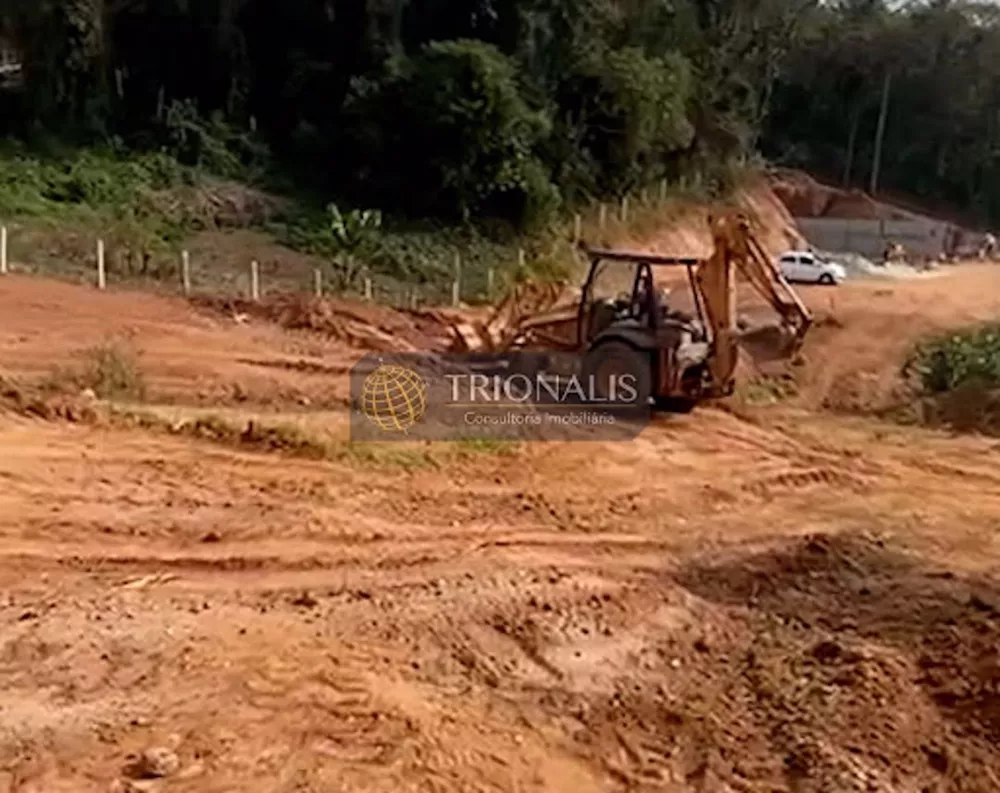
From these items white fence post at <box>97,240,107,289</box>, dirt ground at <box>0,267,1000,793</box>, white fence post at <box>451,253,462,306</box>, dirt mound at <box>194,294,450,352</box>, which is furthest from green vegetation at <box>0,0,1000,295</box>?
dirt ground at <box>0,267,1000,793</box>

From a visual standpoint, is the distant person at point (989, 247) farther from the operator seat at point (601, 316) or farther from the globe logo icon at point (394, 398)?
the globe logo icon at point (394, 398)

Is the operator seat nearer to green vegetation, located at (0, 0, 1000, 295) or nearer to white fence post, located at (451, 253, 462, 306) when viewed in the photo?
white fence post, located at (451, 253, 462, 306)

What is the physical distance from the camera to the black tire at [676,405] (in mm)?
12773

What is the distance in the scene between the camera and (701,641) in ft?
22.6

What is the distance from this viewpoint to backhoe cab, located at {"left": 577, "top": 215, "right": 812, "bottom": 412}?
12.3 m

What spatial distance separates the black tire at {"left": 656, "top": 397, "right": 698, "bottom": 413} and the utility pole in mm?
41651

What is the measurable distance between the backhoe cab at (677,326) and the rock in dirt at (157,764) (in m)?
7.87

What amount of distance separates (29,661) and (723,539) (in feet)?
16.3

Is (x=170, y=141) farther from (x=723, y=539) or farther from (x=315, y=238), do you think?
(x=723, y=539)

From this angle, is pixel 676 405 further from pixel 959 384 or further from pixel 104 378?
pixel 104 378

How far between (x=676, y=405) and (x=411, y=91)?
53.5 feet

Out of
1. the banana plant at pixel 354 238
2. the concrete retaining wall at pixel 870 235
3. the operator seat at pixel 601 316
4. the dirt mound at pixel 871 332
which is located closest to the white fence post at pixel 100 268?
the banana plant at pixel 354 238

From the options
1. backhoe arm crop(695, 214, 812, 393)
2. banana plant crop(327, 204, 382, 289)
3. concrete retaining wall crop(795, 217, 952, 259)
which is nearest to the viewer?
backhoe arm crop(695, 214, 812, 393)

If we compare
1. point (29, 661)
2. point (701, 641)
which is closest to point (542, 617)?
point (701, 641)
